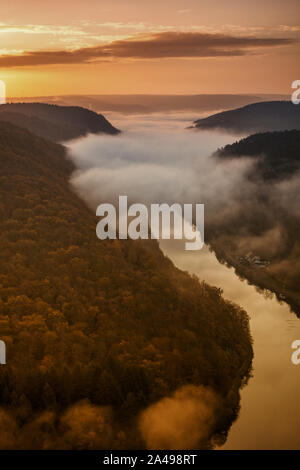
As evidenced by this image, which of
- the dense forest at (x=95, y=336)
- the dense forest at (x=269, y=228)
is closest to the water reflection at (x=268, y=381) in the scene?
the dense forest at (x=95, y=336)

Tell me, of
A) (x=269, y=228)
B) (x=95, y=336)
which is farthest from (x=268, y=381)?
(x=269, y=228)

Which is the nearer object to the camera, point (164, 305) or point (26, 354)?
point (26, 354)

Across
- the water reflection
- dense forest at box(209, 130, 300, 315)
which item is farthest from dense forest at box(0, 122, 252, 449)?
dense forest at box(209, 130, 300, 315)

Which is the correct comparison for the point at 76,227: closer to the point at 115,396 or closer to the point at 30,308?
the point at 30,308

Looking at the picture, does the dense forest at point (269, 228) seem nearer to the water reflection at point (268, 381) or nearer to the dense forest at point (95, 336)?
the water reflection at point (268, 381)

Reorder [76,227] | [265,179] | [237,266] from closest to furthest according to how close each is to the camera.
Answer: [76,227]
[237,266]
[265,179]

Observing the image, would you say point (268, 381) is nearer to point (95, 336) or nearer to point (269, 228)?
point (95, 336)
